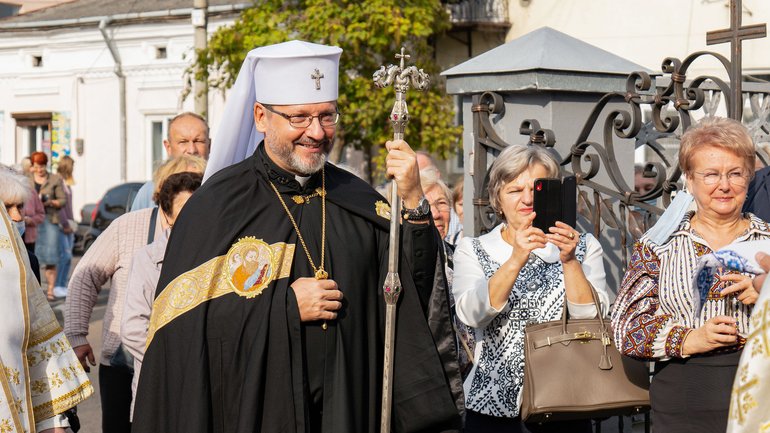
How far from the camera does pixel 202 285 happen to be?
4164mm

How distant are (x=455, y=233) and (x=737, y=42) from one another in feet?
7.08

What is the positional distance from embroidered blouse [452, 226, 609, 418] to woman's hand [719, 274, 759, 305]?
26.8 inches

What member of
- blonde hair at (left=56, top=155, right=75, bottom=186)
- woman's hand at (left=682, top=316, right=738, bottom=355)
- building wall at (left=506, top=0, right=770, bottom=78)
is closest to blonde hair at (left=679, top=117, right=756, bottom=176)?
woman's hand at (left=682, top=316, right=738, bottom=355)

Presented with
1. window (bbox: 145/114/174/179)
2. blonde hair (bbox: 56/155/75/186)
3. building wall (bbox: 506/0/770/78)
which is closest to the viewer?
building wall (bbox: 506/0/770/78)

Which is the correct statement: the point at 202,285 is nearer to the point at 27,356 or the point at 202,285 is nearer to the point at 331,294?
the point at 331,294

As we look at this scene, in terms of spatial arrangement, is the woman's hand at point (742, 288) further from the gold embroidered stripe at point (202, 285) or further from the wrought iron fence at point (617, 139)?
the gold embroidered stripe at point (202, 285)

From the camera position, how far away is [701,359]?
4129mm

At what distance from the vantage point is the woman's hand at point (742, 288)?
12.8 ft

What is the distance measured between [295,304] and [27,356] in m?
0.87

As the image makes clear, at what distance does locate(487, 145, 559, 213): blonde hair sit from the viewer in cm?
482

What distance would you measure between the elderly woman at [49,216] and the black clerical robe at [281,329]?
10.5 m

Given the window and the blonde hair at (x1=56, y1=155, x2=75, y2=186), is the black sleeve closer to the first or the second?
the blonde hair at (x1=56, y1=155, x2=75, y2=186)

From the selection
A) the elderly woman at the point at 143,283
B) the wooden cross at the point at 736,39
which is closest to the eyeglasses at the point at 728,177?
the wooden cross at the point at 736,39

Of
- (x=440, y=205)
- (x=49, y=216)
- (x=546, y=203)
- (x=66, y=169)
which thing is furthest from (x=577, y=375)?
(x=66, y=169)
